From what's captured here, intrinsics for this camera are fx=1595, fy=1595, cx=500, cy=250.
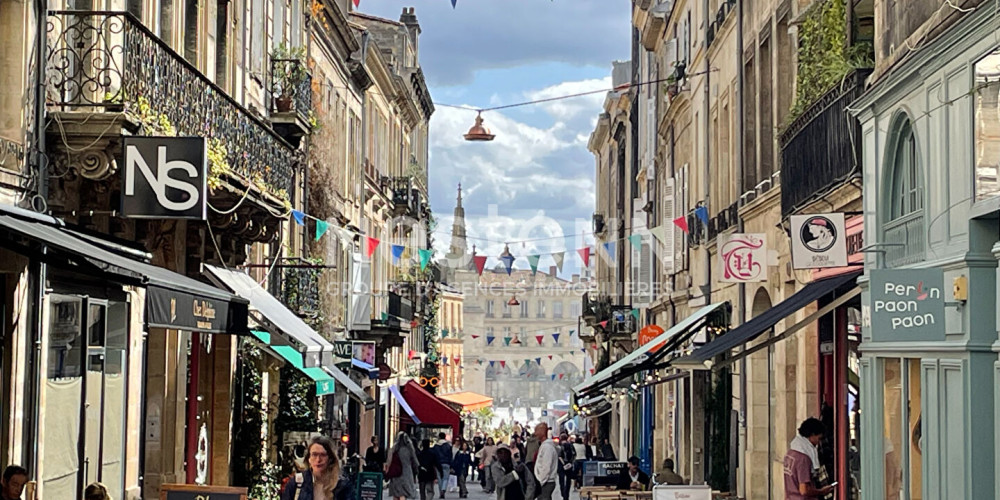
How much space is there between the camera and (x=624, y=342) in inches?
1879

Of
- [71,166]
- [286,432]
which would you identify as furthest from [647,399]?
[71,166]

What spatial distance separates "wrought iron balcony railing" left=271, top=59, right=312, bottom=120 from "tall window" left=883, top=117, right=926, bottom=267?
44.1 ft

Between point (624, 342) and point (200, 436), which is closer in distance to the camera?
point (200, 436)

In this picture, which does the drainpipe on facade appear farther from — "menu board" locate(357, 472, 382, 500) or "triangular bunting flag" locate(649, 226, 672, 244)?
"triangular bunting flag" locate(649, 226, 672, 244)

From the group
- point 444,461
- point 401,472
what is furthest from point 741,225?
point 444,461

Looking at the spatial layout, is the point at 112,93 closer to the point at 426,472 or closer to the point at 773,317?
the point at 773,317

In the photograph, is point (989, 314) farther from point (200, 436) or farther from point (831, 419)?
point (200, 436)

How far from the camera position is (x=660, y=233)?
3148cm

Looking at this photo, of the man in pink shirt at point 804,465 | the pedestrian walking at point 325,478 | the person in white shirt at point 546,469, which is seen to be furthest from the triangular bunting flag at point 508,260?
the pedestrian walking at point 325,478

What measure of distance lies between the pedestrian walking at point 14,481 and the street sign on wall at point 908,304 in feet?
19.4

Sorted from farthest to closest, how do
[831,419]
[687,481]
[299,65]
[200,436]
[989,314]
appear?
[687,481] < [299,65] < [200,436] < [831,419] < [989,314]

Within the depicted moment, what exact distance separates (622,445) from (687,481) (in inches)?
737

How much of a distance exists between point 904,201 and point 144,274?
590 cm

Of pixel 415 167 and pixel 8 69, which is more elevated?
pixel 415 167
